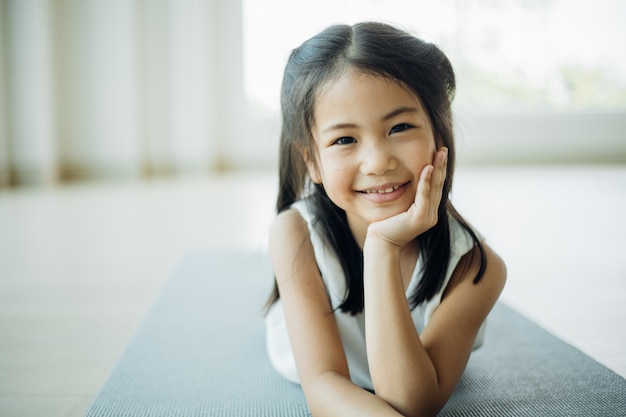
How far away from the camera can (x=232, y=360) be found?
1080mm

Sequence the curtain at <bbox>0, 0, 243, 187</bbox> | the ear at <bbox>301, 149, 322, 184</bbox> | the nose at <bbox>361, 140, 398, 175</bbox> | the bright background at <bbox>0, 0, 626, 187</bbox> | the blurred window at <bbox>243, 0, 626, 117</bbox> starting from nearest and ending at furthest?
the nose at <bbox>361, 140, 398, 175</bbox>, the ear at <bbox>301, 149, 322, 184</bbox>, the bright background at <bbox>0, 0, 626, 187</bbox>, the curtain at <bbox>0, 0, 243, 187</bbox>, the blurred window at <bbox>243, 0, 626, 117</bbox>

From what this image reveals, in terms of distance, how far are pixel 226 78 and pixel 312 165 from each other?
12.0 ft

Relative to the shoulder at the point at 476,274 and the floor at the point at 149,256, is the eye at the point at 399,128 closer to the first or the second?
the shoulder at the point at 476,274

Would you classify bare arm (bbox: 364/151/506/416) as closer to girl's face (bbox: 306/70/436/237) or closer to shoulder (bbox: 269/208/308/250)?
girl's face (bbox: 306/70/436/237)

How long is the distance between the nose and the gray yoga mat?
14.3 inches

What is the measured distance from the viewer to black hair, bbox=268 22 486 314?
0.78m

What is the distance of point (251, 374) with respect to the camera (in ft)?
3.35

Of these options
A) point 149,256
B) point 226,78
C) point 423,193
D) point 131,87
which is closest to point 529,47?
point 226,78

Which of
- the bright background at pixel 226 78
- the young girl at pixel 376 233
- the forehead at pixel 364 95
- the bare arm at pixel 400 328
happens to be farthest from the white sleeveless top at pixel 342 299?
the bright background at pixel 226 78

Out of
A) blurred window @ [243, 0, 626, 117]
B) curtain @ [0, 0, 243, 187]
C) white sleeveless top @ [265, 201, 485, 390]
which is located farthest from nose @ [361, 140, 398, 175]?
blurred window @ [243, 0, 626, 117]

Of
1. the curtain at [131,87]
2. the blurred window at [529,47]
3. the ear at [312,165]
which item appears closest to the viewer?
the ear at [312,165]

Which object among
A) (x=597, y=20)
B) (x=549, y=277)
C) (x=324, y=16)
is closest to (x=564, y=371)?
(x=549, y=277)

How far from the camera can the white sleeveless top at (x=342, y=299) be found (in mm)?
883

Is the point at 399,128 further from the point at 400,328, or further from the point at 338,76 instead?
the point at 400,328
